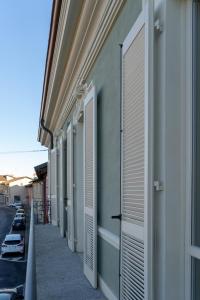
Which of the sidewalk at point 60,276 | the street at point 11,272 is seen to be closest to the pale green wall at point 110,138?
the sidewalk at point 60,276

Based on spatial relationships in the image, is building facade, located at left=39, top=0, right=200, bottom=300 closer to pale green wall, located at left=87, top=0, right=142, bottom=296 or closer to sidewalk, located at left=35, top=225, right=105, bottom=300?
pale green wall, located at left=87, top=0, right=142, bottom=296

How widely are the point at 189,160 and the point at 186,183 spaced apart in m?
0.12

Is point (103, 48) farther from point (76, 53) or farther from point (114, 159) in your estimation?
point (76, 53)

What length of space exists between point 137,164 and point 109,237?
143cm

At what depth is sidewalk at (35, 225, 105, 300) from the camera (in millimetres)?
4246

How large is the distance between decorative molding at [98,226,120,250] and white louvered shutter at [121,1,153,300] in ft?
1.72

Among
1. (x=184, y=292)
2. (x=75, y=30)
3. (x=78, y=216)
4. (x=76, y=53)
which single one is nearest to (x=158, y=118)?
(x=184, y=292)

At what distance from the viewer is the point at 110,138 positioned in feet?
13.2

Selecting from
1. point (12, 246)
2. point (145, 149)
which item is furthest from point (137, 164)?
point (12, 246)

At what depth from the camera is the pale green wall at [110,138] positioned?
12.0 ft

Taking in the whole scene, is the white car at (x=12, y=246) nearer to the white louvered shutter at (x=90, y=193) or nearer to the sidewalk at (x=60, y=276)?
the sidewalk at (x=60, y=276)

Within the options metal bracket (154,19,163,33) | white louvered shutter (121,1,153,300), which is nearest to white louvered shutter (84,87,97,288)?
white louvered shutter (121,1,153,300)

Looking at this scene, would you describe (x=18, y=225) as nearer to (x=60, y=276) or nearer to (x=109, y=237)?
(x=60, y=276)

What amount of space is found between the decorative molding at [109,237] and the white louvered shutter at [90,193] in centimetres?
14
